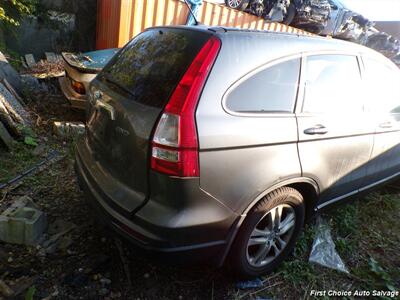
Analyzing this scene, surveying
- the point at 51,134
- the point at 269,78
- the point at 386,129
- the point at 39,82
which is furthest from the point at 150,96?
the point at 39,82

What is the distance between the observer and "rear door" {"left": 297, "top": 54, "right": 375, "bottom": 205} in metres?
2.24

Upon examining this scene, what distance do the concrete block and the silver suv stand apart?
20.5 inches

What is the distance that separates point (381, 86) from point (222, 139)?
6.45 ft

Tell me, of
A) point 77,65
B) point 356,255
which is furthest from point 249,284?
point 77,65

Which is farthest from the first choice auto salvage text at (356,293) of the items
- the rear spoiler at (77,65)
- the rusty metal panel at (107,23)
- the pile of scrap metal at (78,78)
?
the rusty metal panel at (107,23)

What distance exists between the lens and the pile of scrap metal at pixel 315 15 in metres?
9.20

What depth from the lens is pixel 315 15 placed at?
32.3 feet

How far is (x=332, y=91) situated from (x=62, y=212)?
8.16 ft

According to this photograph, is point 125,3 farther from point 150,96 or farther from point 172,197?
point 172,197

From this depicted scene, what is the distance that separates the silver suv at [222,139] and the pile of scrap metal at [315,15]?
7250 mm

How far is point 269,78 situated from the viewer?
6.70ft

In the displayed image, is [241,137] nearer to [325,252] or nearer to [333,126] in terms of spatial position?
[333,126]

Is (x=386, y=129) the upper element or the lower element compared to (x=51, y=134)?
upper

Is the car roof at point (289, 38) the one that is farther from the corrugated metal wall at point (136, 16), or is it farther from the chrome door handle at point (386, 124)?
the corrugated metal wall at point (136, 16)
